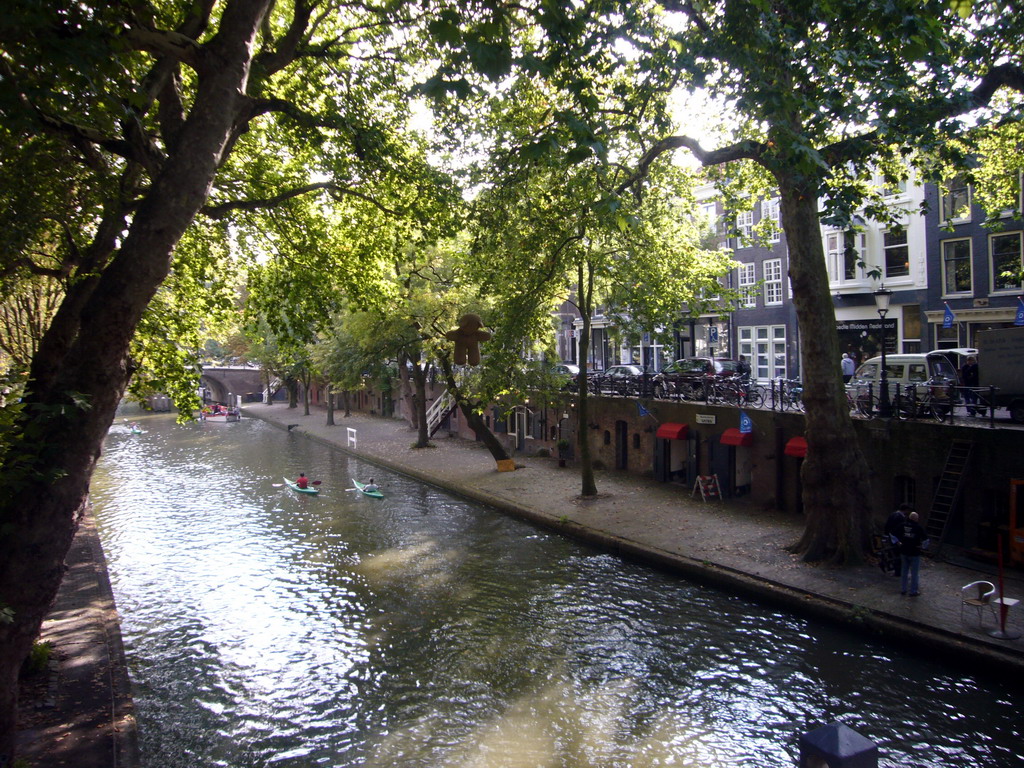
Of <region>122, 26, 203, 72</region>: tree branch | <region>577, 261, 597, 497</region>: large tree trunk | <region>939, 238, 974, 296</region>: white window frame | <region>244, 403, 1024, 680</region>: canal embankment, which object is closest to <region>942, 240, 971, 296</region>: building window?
<region>939, 238, 974, 296</region>: white window frame

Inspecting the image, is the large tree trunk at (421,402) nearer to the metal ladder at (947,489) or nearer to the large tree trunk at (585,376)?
the large tree trunk at (585,376)

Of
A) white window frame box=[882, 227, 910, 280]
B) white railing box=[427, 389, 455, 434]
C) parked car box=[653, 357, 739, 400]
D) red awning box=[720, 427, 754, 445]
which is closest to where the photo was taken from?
red awning box=[720, 427, 754, 445]

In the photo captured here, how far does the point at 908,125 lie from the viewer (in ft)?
33.7

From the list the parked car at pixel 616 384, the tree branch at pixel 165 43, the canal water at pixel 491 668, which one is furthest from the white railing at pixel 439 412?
the tree branch at pixel 165 43

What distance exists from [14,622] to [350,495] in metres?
19.3

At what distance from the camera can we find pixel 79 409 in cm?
580

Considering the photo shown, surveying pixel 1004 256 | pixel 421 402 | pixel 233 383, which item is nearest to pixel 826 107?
pixel 1004 256

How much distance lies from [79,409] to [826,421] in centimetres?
1211

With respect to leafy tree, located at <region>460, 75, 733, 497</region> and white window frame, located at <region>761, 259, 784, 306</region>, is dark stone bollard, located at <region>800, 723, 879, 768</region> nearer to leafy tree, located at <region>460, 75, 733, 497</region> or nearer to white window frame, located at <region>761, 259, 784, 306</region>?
leafy tree, located at <region>460, 75, 733, 497</region>

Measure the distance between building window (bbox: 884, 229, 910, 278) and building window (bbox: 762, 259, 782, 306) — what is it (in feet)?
20.1

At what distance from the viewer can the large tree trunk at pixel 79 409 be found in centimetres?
563

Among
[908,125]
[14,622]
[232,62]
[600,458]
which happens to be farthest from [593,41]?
[600,458]

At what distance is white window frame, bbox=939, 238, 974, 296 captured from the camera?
1068 inches

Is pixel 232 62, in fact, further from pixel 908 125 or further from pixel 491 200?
pixel 908 125
